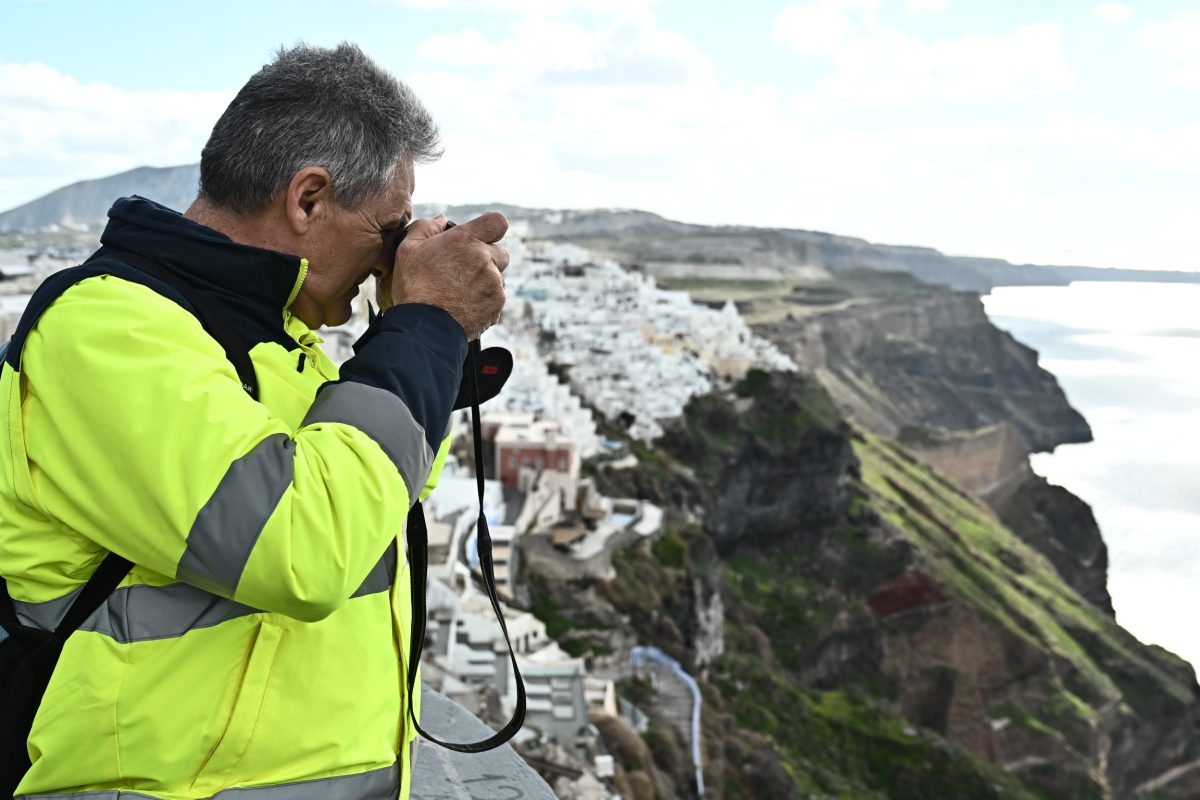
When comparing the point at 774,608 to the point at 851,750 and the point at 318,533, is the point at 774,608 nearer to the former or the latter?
the point at 851,750

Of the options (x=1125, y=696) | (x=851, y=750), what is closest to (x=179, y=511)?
(x=851, y=750)

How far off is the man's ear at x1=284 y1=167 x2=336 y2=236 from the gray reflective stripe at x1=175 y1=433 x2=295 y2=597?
0.35 metres

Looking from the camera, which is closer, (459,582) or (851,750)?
(459,582)

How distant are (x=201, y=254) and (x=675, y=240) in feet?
347

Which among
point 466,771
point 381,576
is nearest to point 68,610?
point 381,576

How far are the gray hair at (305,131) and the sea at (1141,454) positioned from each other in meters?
43.8

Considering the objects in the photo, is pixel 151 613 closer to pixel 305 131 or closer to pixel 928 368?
pixel 305 131

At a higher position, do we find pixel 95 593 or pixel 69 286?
pixel 69 286

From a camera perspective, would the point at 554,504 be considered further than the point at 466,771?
Yes

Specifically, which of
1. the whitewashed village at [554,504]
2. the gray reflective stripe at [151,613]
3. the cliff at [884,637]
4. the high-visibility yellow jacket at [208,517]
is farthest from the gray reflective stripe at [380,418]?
the cliff at [884,637]

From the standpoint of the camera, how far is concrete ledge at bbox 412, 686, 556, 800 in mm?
2121

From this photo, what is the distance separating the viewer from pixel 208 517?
95 centimetres

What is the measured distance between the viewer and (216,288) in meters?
1.13

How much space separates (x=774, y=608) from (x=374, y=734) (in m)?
29.3
